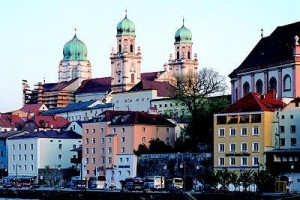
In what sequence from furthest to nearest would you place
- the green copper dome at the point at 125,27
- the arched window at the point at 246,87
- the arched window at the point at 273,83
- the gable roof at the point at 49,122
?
the green copper dome at the point at 125,27
the gable roof at the point at 49,122
the arched window at the point at 246,87
the arched window at the point at 273,83

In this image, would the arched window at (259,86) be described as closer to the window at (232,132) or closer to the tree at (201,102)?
the tree at (201,102)

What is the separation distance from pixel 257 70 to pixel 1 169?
108 ft

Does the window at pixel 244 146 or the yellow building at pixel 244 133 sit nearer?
the yellow building at pixel 244 133

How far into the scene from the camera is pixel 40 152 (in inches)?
3959

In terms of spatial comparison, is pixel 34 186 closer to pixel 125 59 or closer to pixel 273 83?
pixel 273 83

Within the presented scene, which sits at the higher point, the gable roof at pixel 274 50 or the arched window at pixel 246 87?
the gable roof at pixel 274 50

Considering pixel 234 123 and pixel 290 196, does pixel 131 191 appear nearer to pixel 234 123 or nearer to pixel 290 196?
pixel 234 123

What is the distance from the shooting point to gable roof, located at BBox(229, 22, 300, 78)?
3531 inches

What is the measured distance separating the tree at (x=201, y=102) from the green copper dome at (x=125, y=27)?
6833 cm

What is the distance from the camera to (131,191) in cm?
7500

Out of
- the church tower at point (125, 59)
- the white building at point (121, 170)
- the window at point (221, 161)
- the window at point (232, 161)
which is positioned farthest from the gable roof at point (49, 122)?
the church tower at point (125, 59)

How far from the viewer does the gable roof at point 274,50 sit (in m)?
89.7

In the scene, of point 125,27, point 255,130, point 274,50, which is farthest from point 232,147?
point 125,27

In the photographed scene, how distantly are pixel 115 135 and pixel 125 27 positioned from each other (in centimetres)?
10274
